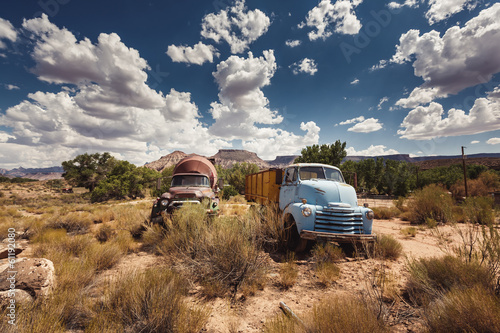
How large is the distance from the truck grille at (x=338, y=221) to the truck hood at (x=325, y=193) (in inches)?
14.1

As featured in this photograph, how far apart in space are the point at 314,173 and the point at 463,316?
17.3 feet

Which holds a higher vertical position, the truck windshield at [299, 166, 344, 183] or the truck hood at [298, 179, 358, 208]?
the truck windshield at [299, 166, 344, 183]

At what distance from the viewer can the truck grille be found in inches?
223

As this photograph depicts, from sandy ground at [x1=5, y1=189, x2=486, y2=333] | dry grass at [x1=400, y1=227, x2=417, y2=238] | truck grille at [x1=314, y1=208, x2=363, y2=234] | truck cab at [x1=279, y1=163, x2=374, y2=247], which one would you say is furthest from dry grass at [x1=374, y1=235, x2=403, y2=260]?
dry grass at [x1=400, y1=227, x2=417, y2=238]

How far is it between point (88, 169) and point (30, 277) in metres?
52.1

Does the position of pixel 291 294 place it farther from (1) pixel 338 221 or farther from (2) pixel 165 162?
(2) pixel 165 162

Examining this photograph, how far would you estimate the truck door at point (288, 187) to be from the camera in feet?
23.4

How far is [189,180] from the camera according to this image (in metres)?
10.0

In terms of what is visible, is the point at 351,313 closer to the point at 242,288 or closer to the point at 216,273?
the point at 242,288

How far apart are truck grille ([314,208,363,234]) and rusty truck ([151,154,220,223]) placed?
161 inches

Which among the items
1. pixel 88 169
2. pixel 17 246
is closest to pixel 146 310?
pixel 17 246

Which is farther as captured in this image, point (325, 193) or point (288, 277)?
point (325, 193)

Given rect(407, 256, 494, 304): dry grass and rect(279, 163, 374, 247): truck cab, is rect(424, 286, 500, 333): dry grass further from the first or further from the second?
rect(279, 163, 374, 247): truck cab

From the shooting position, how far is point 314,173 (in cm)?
736
